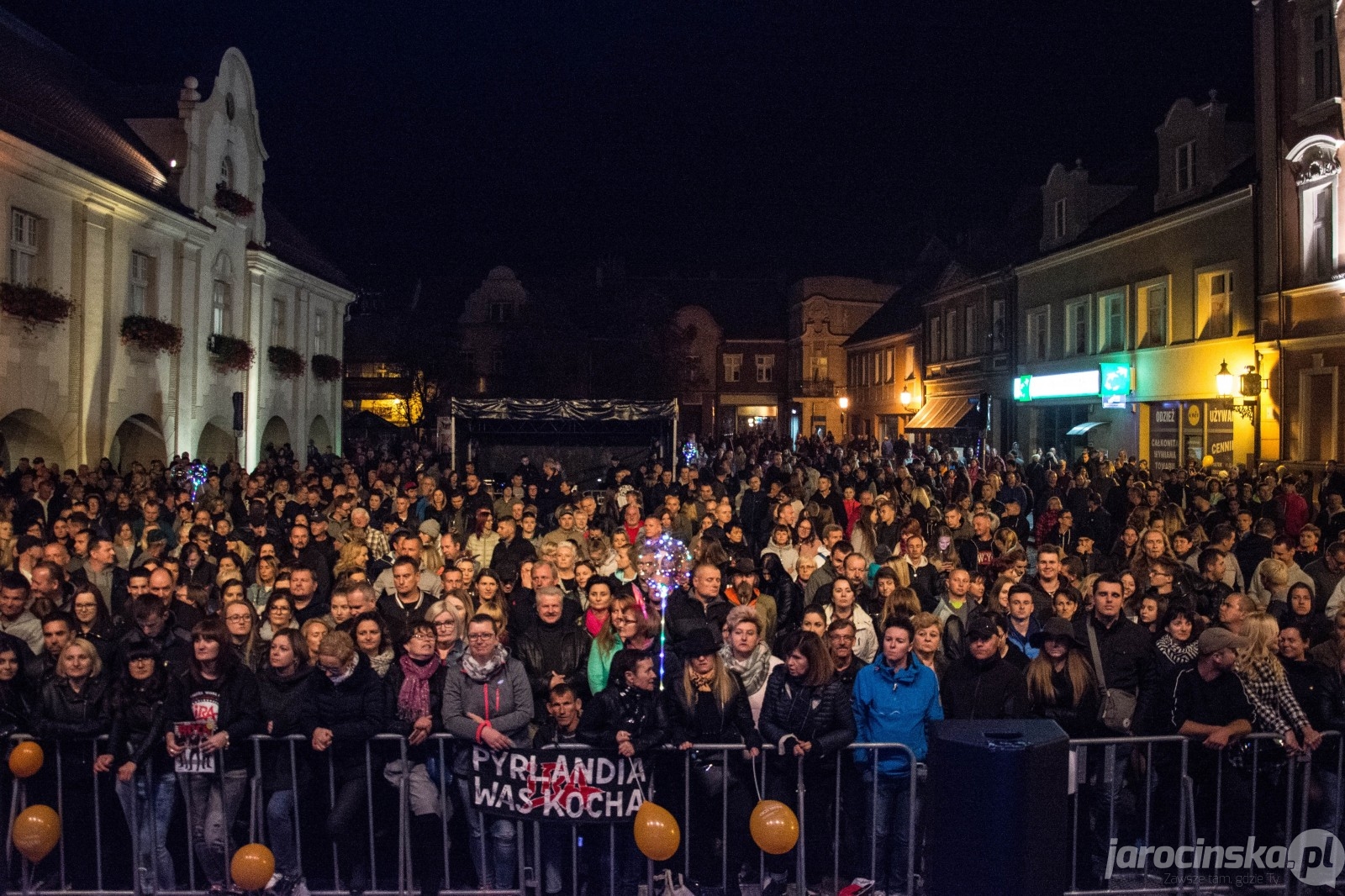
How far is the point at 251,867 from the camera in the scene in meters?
5.94

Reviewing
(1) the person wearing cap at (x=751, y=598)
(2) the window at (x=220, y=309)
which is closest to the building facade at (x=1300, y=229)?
(1) the person wearing cap at (x=751, y=598)

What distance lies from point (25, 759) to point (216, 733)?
100cm

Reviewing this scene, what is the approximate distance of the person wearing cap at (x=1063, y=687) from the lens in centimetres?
660

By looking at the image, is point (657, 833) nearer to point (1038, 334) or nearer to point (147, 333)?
point (147, 333)

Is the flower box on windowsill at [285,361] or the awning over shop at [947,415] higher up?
the flower box on windowsill at [285,361]

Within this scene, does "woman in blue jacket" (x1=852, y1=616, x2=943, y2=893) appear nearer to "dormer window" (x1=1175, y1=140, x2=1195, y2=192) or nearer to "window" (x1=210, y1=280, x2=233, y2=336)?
"dormer window" (x1=1175, y1=140, x2=1195, y2=192)

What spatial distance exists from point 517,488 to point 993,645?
36.3 feet

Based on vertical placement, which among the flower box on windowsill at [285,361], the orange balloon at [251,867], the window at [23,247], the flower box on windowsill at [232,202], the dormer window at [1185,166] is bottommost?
the orange balloon at [251,867]

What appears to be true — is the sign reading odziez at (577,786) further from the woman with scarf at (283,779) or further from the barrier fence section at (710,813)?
the woman with scarf at (283,779)

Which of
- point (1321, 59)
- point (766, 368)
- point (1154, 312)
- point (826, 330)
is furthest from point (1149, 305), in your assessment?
point (766, 368)

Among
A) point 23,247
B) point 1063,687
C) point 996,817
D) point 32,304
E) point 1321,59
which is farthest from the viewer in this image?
point 1321,59

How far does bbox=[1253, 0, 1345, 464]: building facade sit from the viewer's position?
20547 mm

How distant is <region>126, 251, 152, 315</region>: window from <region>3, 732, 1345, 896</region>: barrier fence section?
62.1 feet

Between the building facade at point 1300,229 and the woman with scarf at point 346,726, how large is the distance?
64.1ft
